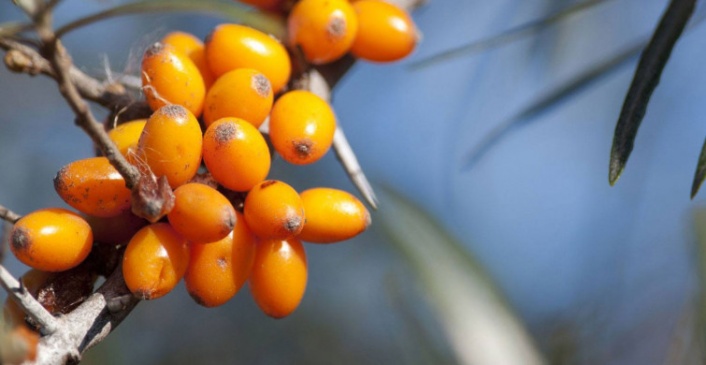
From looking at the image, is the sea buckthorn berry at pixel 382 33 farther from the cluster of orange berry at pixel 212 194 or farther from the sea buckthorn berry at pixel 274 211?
the sea buckthorn berry at pixel 274 211

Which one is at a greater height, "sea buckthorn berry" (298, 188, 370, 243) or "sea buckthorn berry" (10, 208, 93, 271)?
"sea buckthorn berry" (298, 188, 370, 243)

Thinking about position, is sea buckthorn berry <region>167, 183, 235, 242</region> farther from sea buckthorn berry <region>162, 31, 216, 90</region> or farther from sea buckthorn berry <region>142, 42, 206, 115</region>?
sea buckthorn berry <region>162, 31, 216, 90</region>

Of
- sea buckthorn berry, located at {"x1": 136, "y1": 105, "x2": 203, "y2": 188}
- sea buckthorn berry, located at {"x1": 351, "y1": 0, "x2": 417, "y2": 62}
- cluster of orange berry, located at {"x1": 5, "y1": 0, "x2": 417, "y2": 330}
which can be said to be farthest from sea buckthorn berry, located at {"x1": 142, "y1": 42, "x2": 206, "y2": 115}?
sea buckthorn berry, located at {"x1": 351, "y1": 0, "x2": 417, "y2": 62}

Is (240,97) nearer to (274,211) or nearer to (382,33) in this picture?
(274,211)

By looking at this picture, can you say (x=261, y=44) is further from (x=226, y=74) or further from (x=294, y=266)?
(x=294, y=266)

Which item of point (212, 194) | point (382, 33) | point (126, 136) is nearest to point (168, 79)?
point (126, 136)

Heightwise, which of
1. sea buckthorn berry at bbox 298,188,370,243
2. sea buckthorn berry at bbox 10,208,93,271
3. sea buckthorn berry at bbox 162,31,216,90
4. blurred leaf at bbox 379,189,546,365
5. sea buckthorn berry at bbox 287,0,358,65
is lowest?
blurred leaf at bbox 379,189,546,365

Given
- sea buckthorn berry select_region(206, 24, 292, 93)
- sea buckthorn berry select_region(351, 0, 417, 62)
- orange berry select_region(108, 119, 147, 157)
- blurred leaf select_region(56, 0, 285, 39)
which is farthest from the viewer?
sea buckthorn berry select_region(351, 0, 417, 62)
